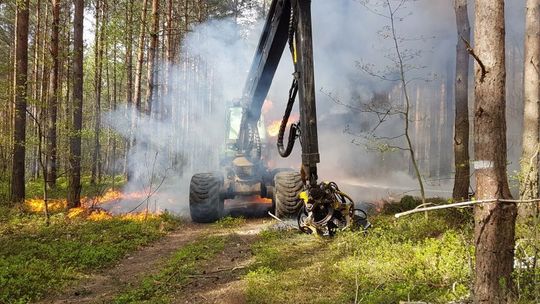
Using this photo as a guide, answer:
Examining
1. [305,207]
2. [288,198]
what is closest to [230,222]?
[288,198]

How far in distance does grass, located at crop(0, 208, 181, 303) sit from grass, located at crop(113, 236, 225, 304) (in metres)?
1.36

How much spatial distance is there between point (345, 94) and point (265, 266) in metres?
19.4

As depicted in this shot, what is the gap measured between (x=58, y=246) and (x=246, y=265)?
414 cm

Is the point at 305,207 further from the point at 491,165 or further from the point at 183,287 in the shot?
the point at 491,165

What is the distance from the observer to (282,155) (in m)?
7.67

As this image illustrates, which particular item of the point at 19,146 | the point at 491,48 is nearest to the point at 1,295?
the point at 491,48

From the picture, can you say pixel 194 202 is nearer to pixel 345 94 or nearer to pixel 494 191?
pixel 494 191

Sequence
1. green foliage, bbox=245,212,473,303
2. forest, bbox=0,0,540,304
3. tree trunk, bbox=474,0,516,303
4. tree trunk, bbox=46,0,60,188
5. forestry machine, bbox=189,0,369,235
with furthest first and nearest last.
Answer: tree trunk, bbox=46,0,60,188
forestry machine, bbox=189,0,369,235
green foliage, bbox=245,212,473,303
forest, bbox=0,0,540,304
tree trunk, bbox=474,0,516,303

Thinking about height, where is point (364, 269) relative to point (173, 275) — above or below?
above

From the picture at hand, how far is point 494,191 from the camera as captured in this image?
12.1 feet

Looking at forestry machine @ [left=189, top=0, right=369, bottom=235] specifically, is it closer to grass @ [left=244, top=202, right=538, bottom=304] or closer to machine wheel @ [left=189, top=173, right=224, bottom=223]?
machine wheel @ [left=189, top=173, right=224, bottom=223]

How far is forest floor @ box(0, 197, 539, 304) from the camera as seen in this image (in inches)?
184

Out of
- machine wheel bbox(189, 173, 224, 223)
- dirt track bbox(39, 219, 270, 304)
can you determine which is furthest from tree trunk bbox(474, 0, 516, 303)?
machine wheel bbox(189, 173, 224, 223)

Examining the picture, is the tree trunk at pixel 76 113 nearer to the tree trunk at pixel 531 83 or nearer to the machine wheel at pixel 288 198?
the machine wheel at pixel 288 198
